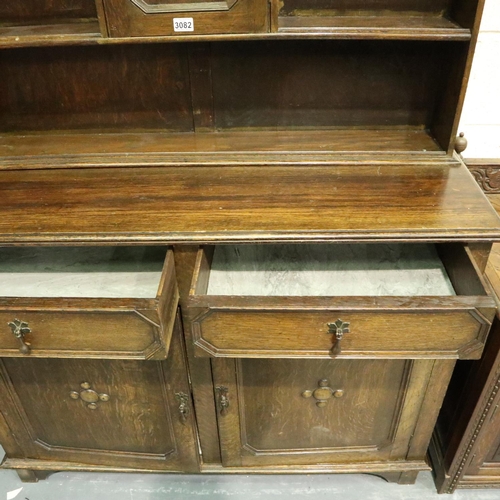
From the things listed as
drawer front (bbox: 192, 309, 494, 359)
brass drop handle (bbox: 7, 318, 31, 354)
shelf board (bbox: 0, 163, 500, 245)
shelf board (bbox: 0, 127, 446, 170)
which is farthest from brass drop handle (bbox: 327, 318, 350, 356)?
brass drop handle (bbox: 7, 318, 31, 354)

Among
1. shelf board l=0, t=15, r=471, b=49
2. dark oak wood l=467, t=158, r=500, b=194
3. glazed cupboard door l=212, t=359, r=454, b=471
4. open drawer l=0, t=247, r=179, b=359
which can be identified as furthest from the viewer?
dark oak wood l=467, t=158, r=500, b=194

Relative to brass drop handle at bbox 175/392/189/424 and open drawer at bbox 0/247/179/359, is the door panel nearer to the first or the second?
brass drop handle at bbox 175/392/189/424

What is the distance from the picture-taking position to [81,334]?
83 centimetres

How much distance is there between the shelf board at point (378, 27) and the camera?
0.92m

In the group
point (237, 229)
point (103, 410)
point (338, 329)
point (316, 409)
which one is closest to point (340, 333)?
point (338, 329)

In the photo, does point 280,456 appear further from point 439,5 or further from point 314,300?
point 439,5

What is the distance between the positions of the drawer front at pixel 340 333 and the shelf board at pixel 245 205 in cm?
13

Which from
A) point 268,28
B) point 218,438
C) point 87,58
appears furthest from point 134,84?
point 218,438

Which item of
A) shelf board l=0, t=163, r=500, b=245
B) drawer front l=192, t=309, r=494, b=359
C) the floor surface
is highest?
shelf board l=0, t=163, r=500, b=245

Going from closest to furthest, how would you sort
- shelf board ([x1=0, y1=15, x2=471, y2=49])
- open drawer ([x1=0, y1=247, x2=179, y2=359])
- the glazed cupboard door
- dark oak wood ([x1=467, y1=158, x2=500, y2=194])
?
open drawer ([x1=0, y1=247, x2=179, y2=359]) → shelf board ([x1=0, y1=15, x2=471, y2=49]) → the glazed cupboard door → dark oak wood ([x1=467, y1=158, x2=500, y2=194])

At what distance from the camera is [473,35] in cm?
91

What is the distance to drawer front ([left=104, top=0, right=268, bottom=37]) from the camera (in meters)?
0.88

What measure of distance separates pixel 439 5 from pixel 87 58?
2.55 feet

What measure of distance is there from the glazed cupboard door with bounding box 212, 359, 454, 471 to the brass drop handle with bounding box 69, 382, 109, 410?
10.2 inches
